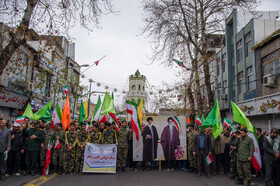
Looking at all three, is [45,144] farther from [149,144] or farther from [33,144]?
[149,144]

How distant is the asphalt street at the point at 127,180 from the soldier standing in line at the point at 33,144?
0.62m

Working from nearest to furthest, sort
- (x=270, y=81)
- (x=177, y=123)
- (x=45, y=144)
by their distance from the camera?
(x=45, y=144), (x=177, y=123), (x=270, y=81)

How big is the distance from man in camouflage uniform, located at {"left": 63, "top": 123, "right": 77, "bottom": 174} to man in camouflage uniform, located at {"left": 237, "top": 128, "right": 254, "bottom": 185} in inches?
221

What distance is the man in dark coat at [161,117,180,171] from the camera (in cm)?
1012

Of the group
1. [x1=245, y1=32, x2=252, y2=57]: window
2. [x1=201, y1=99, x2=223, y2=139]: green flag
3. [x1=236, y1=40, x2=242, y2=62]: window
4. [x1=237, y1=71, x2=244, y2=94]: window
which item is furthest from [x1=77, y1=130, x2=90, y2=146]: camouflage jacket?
[x1=236, y1=40, x2=242, y2=62]: window

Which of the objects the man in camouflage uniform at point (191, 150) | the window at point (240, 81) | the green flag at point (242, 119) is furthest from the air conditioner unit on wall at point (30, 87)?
the window at point (240, 81)

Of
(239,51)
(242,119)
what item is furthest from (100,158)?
(239,51)

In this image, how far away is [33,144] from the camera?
877 centimetres

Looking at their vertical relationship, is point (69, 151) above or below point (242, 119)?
below

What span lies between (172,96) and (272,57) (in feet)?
35.7

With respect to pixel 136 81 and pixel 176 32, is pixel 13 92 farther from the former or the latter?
pixel 136 81

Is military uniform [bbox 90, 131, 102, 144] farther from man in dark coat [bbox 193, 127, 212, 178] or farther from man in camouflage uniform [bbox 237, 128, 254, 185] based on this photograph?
man in camouflage uniform [bbox 237, 128, 254, 185]

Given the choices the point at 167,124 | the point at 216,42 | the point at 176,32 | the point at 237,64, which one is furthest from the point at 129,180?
the point at 216,42

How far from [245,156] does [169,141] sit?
10.7 feet
